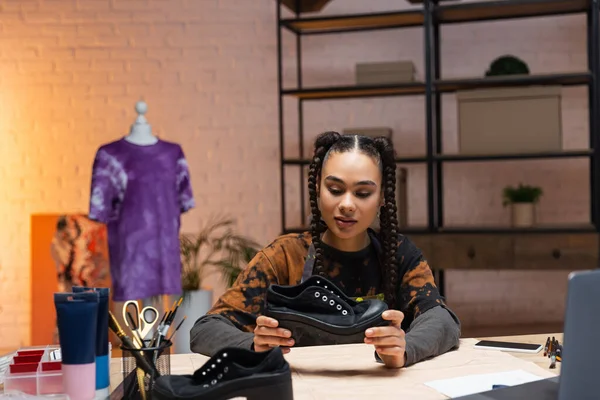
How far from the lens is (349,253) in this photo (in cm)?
198

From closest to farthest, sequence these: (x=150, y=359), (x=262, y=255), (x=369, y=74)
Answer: (x=150, y=359) → (x=262, y=255) → (x=369, y=74)

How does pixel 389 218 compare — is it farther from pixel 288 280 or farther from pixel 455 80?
pixel 455 80

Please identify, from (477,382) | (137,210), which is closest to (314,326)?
(477,382)

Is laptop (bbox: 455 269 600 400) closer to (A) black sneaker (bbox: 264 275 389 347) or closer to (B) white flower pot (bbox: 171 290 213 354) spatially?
(A) black sneaker (bbox: 264 275 389 347)

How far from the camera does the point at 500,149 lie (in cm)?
411

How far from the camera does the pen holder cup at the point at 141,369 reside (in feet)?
4.19

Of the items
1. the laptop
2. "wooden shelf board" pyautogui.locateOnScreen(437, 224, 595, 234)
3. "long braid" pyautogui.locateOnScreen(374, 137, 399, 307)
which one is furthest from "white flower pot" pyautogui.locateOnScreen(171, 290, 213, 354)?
the laptop

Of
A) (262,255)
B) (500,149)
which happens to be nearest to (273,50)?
(500,149)

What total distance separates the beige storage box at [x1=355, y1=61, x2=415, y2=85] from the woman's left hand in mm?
3008

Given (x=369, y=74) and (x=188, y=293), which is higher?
(x=369, y=74)

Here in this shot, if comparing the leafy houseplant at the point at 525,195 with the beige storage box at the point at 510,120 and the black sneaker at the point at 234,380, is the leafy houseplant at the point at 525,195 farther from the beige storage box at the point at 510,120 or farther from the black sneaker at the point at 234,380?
the black sneaker at the point at 234,380

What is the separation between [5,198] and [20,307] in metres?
0.75

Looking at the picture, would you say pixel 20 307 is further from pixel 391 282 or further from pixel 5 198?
pixel 391 282

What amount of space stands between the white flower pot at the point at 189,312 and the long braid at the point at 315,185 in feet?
7.36
